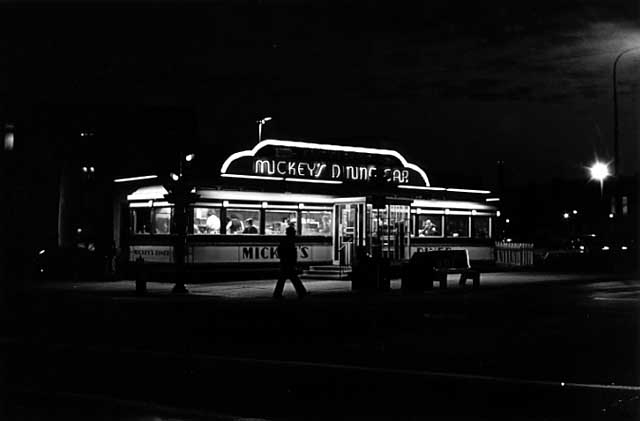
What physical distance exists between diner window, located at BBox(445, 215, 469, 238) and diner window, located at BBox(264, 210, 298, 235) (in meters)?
7.99

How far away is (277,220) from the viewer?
35469 millimetres

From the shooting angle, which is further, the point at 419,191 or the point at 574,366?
the point at 419,191

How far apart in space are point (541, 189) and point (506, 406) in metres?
125

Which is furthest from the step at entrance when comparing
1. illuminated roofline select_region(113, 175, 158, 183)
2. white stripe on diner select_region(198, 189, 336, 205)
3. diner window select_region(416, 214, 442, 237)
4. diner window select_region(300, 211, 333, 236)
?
illuminated roofline select_region(113, 175, 158, 183)

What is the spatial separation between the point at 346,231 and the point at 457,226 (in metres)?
6.82

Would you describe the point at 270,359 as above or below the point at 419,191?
below

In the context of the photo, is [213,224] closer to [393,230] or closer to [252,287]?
[252,287]

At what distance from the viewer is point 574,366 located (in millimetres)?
12430

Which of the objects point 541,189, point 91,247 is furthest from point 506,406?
point 541,189

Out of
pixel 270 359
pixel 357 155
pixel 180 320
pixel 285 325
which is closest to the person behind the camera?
pixel 270 359

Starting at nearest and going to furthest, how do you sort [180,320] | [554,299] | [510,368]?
[510,368] → [180,320] → [554,299]

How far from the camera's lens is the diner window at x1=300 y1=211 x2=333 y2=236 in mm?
36281

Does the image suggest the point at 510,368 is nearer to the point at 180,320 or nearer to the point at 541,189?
the point at 180,320

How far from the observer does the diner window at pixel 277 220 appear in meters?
35.1
